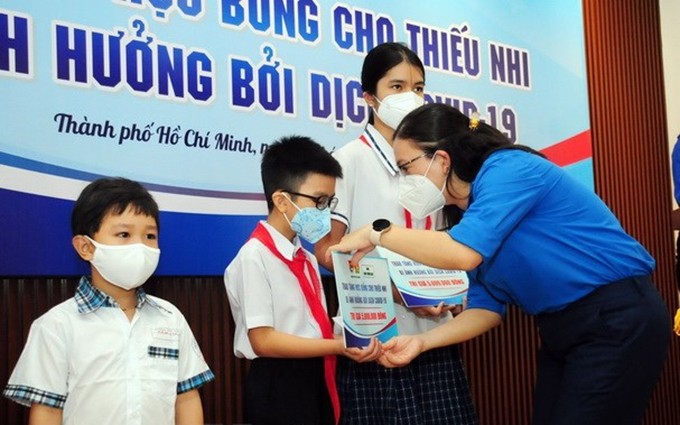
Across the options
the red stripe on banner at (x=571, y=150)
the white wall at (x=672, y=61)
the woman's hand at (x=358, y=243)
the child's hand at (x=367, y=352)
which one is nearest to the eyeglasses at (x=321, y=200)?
the woman's hand at (x=358, y=243)

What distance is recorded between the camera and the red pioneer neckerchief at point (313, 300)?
256 centimetres

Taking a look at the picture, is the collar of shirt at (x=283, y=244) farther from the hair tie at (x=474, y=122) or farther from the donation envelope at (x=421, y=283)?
the hair tie at (x=474, y=122)

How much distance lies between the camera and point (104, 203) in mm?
2285

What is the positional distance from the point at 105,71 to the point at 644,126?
342cm

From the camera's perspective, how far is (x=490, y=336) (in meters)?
4.16

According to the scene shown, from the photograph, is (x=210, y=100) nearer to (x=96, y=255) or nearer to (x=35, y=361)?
(x=96, y=255)

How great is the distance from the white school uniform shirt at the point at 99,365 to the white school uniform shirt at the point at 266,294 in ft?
0.89

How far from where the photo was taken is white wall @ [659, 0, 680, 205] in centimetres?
539

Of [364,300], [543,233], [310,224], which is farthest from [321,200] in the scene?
[543,233]

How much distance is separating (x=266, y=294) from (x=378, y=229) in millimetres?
526

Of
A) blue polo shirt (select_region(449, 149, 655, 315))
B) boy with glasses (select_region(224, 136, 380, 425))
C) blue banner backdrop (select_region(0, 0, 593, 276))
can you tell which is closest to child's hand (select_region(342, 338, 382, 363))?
boy with glasses (select_region(224, 136, 380, 425))

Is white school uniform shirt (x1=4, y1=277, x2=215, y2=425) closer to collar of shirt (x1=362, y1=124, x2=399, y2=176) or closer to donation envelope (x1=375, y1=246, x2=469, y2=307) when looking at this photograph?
donation envelope (x1=375, y1=246, x2=469, y2=307)

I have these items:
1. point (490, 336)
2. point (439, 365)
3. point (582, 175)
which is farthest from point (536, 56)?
point (439, 365)

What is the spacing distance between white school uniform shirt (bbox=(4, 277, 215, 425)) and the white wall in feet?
13.8
